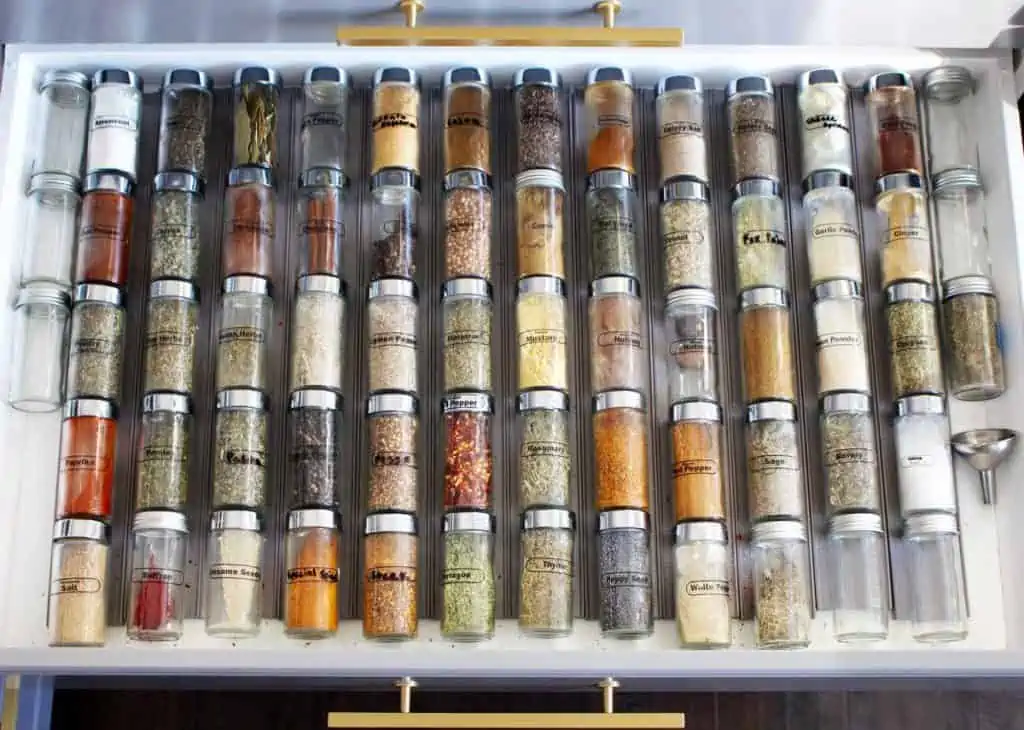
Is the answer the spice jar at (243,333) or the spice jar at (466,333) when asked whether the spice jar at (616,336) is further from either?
the spice jar at (243,333)

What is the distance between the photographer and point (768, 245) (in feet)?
5.91

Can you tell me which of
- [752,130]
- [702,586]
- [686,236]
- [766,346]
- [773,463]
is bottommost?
[702,586]

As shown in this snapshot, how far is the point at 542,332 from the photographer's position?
176 centimetres

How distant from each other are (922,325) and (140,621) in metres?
1.13

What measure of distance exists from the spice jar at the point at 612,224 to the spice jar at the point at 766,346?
173 millimetres

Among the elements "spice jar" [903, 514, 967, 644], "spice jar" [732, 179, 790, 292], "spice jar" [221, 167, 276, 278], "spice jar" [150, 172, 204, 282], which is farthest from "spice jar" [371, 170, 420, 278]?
"spice jar" [903, 514, 967, 644]

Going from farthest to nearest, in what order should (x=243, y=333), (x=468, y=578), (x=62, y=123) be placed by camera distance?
(x=62, y=123) → (x=243, y=333) → (x=468, y=578)

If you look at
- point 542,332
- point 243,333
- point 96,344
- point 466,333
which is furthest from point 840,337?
point 96,344

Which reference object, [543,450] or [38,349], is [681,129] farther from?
[38,349]

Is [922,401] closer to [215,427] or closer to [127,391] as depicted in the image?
[215,427]

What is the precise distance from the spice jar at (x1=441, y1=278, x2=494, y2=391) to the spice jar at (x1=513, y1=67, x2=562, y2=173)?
20cm

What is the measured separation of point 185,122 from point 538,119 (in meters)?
0.51

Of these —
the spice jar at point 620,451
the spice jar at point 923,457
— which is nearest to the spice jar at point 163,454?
the spice jar at point 620,451

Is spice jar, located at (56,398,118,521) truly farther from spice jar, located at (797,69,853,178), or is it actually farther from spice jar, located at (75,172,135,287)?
spice jar, located at (797,69,853,178)
